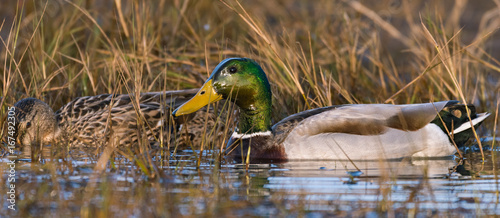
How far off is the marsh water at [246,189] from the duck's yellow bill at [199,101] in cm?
59

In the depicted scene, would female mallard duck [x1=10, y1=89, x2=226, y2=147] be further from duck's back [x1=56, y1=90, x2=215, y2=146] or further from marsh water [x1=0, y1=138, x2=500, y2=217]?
marsh water [x1=0, y1=138, x2=500, y2=217]

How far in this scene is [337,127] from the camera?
6020 millimetres

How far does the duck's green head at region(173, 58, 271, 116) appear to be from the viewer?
6.21 meters

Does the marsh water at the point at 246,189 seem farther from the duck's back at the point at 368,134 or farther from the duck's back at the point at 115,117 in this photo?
the duck's back at the point at 115,117

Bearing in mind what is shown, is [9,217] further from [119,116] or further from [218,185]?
[119,116]

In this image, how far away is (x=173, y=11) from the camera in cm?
955

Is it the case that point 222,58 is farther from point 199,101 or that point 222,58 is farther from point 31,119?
point 31,119

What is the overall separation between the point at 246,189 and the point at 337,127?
5.56 ft

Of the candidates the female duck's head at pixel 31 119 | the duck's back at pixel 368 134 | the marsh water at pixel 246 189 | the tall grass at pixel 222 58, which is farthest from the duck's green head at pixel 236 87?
the female duck's head at pixel 31 119

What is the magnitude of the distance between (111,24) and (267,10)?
12.6 feet

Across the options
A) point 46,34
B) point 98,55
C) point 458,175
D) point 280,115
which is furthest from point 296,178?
point 46,34

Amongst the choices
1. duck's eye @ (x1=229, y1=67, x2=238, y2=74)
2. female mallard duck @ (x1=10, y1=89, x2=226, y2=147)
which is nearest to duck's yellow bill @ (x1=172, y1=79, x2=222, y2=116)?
duck's eye @ (x1=229, y1=67, x2=238, y2=74)

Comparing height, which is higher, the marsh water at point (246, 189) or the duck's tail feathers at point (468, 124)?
the duck's tail feathers at point (468, 124)

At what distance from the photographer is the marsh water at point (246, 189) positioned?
3.82 metres
